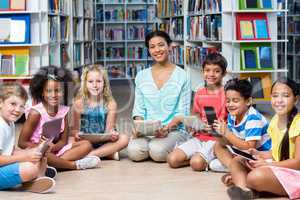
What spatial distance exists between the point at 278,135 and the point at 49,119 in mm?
1431

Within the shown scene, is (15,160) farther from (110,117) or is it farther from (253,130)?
(253,130)

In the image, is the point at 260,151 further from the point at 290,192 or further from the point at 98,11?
the point at 98,11

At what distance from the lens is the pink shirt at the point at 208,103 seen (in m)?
3.71

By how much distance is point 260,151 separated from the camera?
129 inches

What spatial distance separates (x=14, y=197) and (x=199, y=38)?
14.2ft

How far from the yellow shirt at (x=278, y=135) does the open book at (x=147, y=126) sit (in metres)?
0.92

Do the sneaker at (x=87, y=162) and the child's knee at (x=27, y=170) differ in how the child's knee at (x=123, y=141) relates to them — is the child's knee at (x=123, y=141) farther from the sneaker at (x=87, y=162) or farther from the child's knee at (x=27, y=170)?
the child's knee at (x=27, y=170)

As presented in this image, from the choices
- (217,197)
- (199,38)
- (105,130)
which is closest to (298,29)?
(199,38)

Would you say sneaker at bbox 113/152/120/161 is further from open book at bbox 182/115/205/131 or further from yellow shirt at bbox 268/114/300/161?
yellow shirt at bbox 268/114/300/161

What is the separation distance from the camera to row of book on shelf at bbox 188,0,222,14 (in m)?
6.15

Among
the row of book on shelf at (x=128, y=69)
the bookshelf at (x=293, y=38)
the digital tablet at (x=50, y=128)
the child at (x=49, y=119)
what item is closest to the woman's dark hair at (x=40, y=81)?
the child at (x=49, y=119)

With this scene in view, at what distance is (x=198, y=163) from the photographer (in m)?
3.61

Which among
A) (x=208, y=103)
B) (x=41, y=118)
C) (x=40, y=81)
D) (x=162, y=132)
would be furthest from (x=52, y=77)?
(x=208, y=103)

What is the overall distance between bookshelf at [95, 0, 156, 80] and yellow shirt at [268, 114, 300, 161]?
8.47 metres
